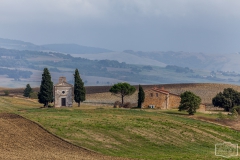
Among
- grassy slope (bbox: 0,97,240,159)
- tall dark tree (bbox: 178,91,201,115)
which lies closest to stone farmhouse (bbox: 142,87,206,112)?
tall dark tree (bbox: 178,91,201,115)

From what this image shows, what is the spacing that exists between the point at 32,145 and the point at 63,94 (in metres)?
44.5

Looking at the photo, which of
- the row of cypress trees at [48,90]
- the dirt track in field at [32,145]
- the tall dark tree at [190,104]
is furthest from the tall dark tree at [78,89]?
the dirt track in field at [32,145]

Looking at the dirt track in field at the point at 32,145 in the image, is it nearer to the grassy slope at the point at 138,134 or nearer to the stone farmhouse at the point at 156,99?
the grassy slope at the point at 138,134

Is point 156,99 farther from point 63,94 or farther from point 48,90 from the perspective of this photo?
point 48,90

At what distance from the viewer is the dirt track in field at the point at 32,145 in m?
42.8

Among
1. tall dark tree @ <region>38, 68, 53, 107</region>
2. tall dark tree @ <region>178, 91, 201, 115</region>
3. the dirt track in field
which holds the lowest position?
the dirt track in field

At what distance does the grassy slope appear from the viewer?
51.8 metres

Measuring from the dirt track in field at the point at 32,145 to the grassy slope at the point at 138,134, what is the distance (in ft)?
6.44

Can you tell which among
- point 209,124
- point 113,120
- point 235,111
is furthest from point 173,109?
point 113,120

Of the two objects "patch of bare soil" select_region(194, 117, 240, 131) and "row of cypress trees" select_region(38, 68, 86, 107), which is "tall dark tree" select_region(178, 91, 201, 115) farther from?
"row of cypress trees" select_region(38, 68, 86, 107)

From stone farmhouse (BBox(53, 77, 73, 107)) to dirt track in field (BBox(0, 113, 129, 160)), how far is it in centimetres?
3167

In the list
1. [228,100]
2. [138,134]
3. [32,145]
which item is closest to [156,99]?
[228,100]

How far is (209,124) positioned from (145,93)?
90.4 ft

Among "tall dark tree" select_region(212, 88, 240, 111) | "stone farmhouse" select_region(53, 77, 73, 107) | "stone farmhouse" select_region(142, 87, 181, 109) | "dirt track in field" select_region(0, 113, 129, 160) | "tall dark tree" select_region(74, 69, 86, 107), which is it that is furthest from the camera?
"tall dark tree" select_region(212, 88, 240, 111)
